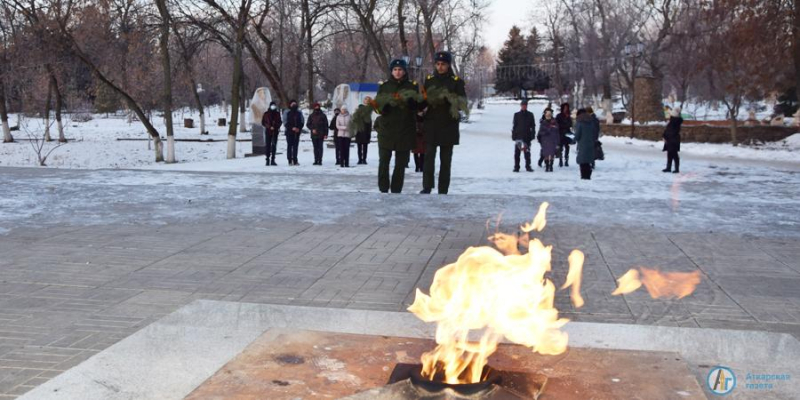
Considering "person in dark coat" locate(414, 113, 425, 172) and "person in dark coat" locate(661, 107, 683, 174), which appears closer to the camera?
"person in dark coat" locate(414, 113, 425, 172)

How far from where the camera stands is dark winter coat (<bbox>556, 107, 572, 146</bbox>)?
659 inches

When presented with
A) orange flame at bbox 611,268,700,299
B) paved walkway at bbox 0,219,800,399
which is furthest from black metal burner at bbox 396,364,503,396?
orange flame at bbox 611,268,700,299

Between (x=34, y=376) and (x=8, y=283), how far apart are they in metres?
2.32

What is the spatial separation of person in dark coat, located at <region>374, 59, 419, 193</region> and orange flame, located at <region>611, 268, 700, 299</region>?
4665 millimetres

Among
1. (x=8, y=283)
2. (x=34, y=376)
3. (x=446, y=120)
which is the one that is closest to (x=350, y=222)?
(x=446, y=120)

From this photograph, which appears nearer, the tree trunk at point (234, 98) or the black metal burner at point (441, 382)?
the black metal burner at point (441, 382)

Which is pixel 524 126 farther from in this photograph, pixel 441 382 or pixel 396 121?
pixel 441 382

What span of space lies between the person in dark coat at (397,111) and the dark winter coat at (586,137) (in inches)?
204

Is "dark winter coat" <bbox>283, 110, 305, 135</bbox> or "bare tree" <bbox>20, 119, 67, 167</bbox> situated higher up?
"dark winter coat" <bbox>283, 110, 305, 135</bbox>

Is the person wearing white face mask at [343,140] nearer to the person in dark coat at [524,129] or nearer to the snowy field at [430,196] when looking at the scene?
the snowy field at [430,196]

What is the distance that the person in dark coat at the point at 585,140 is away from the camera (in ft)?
46.2

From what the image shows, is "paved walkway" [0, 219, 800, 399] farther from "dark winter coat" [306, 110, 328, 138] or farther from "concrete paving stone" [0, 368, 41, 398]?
"dark winter coat" [306, 110, 328, 138]

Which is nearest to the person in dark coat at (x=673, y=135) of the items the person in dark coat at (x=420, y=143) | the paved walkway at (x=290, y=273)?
the person in dark coat at (x=420, y=143)

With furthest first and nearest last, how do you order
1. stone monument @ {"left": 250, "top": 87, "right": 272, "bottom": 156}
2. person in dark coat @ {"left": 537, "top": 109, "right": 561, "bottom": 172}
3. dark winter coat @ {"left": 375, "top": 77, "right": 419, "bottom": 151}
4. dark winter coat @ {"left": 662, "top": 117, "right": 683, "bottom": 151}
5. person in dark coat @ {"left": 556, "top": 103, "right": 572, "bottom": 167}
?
stone monument @ {"left": 250, "top": 87, "right": 272, "bottom": 156} → person in dark coat @ {"left": 556, "top": 103, "right": 572, "bottom": 167} → person in dark coat @ {"left": 537, "top": 109, "right": 561, "bottom": 172} → dark winter coat @ {"left": 662, "top": 117, "right": 683, "bottom": 151} → dark winter coat @ {"left": 375, "top": 77, "right": 419, "bottom": 151}
